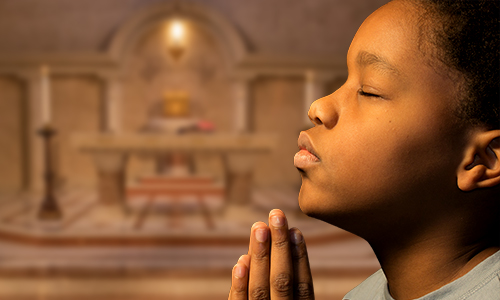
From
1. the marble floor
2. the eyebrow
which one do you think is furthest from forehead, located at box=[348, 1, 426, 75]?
the marble floor

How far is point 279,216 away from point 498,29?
50 cm

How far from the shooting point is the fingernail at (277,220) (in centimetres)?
81

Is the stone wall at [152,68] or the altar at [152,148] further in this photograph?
the stone wall at [152,68]

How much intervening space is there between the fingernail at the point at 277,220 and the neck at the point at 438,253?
0.19m

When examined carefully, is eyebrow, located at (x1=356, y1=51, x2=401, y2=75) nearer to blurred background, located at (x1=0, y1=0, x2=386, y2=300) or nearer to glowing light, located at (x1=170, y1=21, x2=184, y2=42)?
blurred background, located at (x1=0, y1=0, x2=386, y2=300)

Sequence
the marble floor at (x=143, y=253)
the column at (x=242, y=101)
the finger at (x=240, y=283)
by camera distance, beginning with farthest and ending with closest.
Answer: the column at (x=242, y=101), the marble floor at (x=143, y=253), the finger at (x=240, y=283)

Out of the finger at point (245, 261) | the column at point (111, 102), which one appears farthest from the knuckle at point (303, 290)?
the column at point (111, 102)

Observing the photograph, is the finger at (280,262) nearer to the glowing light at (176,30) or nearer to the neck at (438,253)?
the neck at (438,253)

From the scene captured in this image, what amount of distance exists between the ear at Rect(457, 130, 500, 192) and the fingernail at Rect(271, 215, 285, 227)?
306 mm

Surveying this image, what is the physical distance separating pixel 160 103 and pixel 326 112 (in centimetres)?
744

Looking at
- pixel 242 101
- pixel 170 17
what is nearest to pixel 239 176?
pixel 242 101

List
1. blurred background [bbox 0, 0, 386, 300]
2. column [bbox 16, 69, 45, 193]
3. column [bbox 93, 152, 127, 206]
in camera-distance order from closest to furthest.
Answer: column [bbox 93, 152, 127, 206], blurred background [bbox 0, 0, 386, 300], column [bbox 16, 69, 45, 193]

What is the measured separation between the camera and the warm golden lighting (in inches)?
297

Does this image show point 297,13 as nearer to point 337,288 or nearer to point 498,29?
point 337,288
